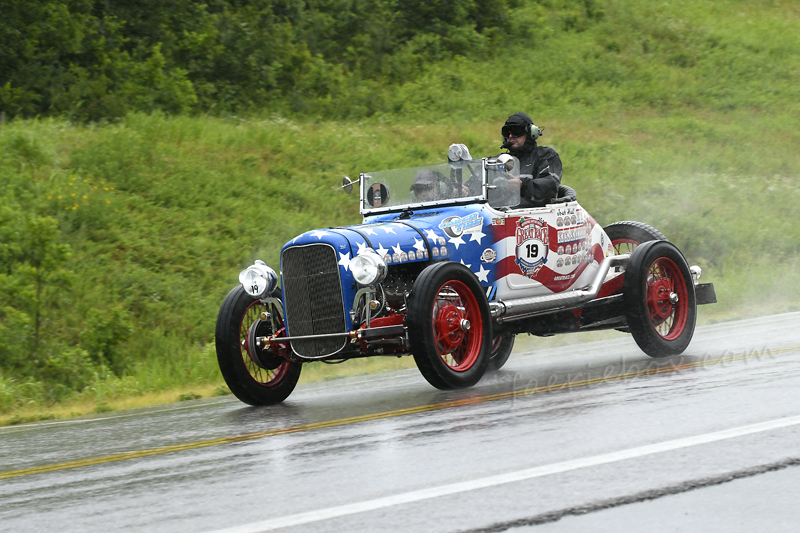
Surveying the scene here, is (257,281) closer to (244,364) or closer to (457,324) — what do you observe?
(244,364)

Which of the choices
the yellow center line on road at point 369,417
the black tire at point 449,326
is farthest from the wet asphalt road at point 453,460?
the black tire at point 449,326

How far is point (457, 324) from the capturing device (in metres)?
8.42

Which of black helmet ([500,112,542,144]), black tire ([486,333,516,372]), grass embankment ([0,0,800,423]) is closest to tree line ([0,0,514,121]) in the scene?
grass embankment ([0,0,800,423])

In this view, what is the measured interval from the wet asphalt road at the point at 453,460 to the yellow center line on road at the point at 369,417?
0.10ft

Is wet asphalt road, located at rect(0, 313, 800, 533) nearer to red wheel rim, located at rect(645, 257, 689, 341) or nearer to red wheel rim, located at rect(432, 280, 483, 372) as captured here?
red wheel rim, located at rect(432, 280, 483, 372)

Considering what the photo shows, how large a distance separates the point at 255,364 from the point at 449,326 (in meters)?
1.81

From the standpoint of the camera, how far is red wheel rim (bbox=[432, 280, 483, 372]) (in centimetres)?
834

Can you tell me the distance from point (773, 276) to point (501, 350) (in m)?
10.6

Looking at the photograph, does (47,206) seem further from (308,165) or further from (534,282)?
(534,282)

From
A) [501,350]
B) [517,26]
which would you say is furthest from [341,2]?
[501,350]

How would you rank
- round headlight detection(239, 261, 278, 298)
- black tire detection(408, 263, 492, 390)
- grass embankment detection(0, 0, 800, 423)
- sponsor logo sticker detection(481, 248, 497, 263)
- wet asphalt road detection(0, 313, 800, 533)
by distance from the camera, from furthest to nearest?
grass embankment detection(0, 0, 800, 423) < sponsor logo sticker detection(481, 248, 497, 263) < round headlight detection(239, 261, 278, 298) < black tire detection(408, 263, 492, 390) < wet asphalt road detection(0, 313, 800, 533)

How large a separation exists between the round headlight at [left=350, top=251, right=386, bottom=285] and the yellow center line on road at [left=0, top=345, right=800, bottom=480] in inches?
45.0

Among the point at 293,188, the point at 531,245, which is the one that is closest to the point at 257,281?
the point at 531,245

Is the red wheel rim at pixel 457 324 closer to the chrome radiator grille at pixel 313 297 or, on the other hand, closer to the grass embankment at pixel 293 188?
the chrome radiator grille at pixel 313 297
